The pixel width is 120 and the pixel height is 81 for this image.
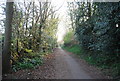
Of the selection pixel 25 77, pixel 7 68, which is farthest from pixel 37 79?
pixel 7 68

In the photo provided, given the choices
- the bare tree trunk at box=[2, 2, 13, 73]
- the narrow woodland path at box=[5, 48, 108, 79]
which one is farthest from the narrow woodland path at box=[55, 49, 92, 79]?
the bare tree trunk at box=[2, 2, 13, 73]

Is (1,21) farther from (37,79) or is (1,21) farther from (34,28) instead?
(34,28)

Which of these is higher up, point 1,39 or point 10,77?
point 1,39

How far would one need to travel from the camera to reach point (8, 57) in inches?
356

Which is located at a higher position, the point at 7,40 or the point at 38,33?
the point at 7,40

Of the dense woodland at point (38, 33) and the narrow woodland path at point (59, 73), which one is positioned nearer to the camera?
the narrow woodland path at point (59, 73)

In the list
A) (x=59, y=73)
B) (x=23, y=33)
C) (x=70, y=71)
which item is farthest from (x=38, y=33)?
(x=59, y=73)

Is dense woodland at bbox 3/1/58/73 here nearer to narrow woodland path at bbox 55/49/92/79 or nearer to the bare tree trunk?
the bare tree trunk

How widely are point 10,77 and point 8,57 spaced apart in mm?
1453

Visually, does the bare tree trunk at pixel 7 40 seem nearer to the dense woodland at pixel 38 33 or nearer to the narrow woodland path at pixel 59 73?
the dense woodland at pixel 38 33

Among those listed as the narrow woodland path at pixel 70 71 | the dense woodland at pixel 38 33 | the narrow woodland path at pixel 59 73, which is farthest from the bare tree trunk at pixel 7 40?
the narrow woodland path at pixel 70 71

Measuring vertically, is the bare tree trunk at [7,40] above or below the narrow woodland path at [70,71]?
above

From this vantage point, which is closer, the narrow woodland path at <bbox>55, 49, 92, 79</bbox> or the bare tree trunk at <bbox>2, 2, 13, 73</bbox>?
the bare tree trunk at <bbox>2, 2, 13, 73</bbox>

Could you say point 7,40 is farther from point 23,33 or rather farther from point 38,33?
point 38,33
